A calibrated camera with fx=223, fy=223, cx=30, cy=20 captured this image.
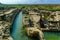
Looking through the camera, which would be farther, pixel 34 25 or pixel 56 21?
pixel 56 21

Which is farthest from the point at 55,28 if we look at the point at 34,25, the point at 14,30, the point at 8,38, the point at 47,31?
the point at 8,38

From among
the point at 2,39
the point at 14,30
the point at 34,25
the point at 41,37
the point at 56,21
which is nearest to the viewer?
the point at 2,39

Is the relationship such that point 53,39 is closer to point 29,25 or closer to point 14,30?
point 29,25

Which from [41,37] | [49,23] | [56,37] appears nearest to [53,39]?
[56,37]

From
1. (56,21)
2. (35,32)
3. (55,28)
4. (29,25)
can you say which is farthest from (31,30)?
(56,21)

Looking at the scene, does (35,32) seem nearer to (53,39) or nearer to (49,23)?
(53,39)

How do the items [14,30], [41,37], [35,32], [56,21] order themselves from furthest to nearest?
[56,21] → [14,30] → [35,32] → [41,37]

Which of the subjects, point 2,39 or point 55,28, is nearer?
point 2,39

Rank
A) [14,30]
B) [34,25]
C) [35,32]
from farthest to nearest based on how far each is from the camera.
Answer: [14,30] → [34,25] → [35,32]

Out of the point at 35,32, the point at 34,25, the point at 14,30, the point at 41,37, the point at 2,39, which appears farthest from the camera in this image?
the point at 14,30
